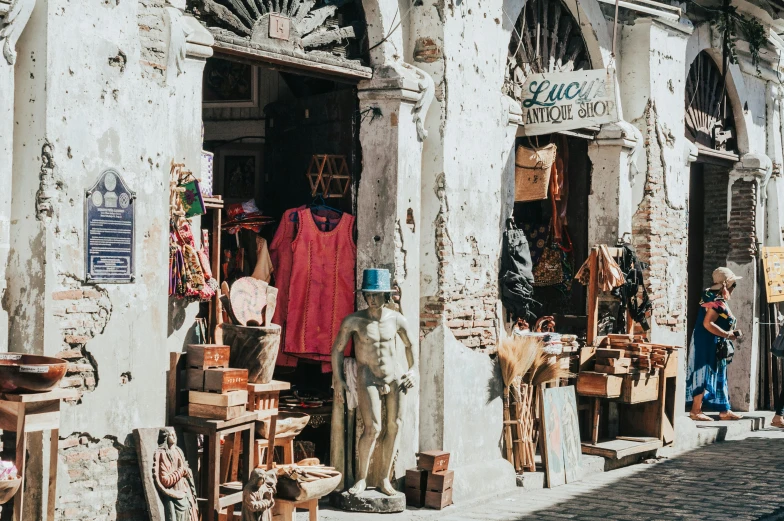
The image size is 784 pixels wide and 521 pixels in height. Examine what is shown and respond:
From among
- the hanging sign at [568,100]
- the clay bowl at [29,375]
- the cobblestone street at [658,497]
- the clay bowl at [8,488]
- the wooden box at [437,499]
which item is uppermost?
the hanging sign at [568,100]

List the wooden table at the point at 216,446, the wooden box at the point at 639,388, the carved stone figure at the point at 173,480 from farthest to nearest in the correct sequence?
the wooden box at the point at 639,388 < the wooden table at the point at 216,446 < the carved stone figure at the point at 173,480

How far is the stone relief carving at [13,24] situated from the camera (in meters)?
6.61

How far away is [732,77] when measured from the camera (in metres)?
16.0

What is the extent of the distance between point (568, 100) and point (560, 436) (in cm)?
330

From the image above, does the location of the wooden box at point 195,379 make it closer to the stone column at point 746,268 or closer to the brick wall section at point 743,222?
the stone column at point 746,268

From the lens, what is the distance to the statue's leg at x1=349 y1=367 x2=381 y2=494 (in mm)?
9133

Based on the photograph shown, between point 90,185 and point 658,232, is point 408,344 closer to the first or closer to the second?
point 90,185

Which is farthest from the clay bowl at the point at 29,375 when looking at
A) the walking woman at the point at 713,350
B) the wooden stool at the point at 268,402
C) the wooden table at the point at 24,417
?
the walking woman at the point at 713,350

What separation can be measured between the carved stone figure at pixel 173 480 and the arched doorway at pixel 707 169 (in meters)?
9.60

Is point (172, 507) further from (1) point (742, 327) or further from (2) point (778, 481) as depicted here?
(1) point (742, 327)

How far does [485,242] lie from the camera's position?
10562 millimetres

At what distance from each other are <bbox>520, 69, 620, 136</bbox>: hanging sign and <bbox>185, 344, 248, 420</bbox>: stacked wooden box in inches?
187

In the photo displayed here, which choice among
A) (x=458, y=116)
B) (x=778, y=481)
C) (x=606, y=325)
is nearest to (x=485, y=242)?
(x=458, y=116)

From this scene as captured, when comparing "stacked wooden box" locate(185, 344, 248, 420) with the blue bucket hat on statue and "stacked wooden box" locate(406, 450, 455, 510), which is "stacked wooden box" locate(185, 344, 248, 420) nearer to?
the blue bucket hat on statue
